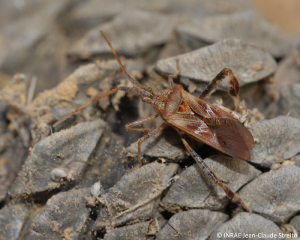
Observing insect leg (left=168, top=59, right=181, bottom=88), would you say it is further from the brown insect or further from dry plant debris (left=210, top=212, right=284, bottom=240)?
dry plant debris (left=210, top=212, right=284, bottom=240)

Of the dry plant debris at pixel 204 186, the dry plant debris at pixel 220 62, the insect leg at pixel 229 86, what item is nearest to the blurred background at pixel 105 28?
the dry plant debris at pixel 220 62

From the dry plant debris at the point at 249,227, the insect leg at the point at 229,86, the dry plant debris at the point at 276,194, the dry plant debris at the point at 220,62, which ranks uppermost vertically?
the dry plant debris at the point at 220,62

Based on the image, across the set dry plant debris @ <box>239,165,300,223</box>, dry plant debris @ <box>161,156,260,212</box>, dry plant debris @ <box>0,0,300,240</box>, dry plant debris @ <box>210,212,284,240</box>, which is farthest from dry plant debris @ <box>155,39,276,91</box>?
dry plant debris @ <box>210,212,284,240</box>

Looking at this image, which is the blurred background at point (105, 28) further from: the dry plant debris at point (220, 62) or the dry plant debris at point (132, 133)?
the dry plant debris at point (220, 62)

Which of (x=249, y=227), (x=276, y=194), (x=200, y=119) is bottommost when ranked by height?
(x=249, y=227)

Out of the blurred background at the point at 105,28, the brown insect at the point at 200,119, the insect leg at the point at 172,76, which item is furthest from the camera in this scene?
the blurred background at the point at 105,28

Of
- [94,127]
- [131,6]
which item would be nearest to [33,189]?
[94,127]

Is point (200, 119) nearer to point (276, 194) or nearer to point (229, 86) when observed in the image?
point (229, 86)

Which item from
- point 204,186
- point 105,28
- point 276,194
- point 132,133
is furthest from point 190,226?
point 105,28
